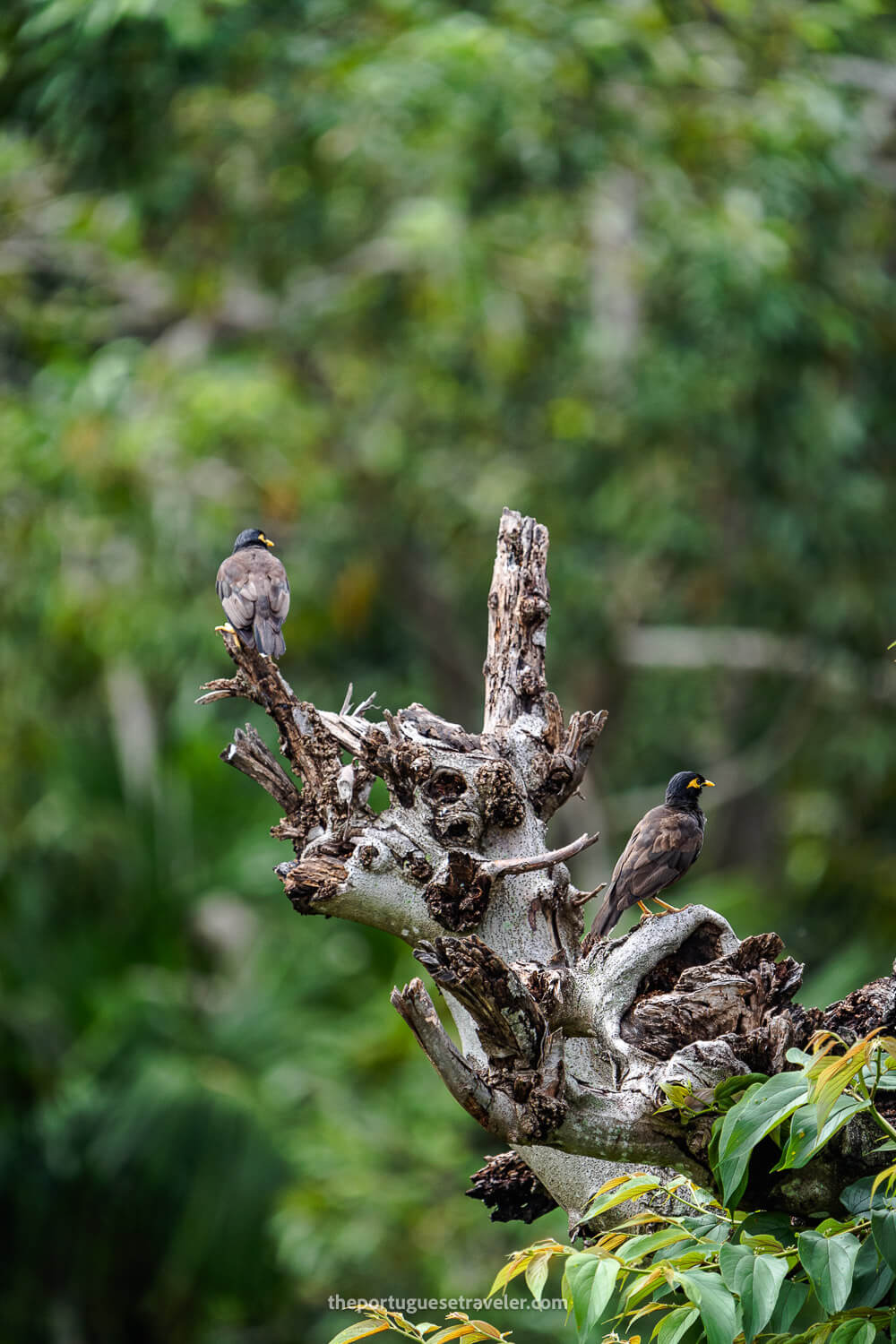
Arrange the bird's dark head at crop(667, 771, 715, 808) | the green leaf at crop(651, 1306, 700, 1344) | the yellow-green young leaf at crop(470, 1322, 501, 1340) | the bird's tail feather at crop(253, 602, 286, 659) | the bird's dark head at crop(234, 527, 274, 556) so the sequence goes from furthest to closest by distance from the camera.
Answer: the bird's dark head at crop(234, 527, 274, 556) < the bird's dark head at crop(667, 771, 715, 808) < the bird's tail feather at crop(253, 602, 286, 659) < the yellow-green young leaf at crop(470, 1322, 501, 1340) < the green leaf at crop(651, 1306, 700, 1344)

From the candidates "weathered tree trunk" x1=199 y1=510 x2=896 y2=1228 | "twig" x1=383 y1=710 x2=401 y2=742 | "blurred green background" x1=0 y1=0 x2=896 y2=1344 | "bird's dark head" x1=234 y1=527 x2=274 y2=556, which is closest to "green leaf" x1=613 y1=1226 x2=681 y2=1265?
"weathered tree trunk" x1=199 y1=510 x2=896 y2=1228

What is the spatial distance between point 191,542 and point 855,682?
5249mm

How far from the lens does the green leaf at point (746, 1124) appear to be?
7.13 feet

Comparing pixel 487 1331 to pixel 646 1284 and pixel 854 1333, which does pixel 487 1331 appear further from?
pixel 854 1333

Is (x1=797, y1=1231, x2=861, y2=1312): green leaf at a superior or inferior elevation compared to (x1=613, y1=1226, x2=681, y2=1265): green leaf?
inferior

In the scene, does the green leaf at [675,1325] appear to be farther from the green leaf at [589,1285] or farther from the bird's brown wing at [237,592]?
the bird's brown wing at [237,592]

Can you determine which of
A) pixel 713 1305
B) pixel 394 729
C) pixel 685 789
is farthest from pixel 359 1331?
pixel 685 789

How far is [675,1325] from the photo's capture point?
210 centimetres

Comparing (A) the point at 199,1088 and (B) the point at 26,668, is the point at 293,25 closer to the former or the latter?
(B) the point at 26,668

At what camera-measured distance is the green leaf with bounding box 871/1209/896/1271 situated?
2002 mm

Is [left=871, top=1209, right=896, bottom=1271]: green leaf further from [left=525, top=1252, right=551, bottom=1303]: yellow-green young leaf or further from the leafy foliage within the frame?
[left=525, top=1252, right=551, bottom=1303]: yellow-green young leaf

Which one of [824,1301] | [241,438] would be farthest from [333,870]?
[241,438]

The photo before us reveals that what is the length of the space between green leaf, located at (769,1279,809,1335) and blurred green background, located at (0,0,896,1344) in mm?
6430

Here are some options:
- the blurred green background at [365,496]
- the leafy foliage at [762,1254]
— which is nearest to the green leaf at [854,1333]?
the leafy foliage at [762,1254]
